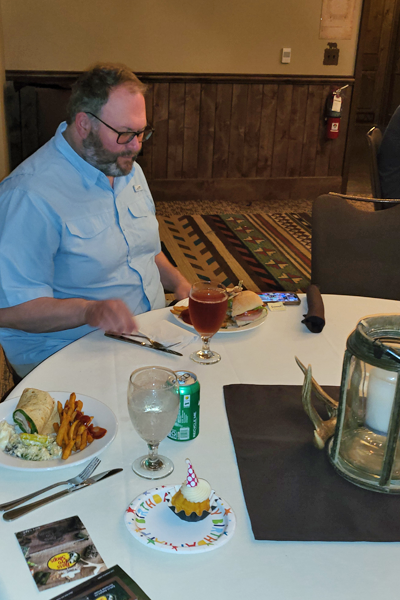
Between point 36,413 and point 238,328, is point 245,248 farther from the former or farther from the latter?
point 36,413

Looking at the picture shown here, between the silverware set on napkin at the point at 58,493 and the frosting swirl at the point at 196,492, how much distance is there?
0.15 metres

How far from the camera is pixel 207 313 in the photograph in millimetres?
1272

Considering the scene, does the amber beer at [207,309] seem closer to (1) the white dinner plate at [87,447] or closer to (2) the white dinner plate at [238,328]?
(2) the white dinner plate at [238,328]

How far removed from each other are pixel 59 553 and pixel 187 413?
31 cm

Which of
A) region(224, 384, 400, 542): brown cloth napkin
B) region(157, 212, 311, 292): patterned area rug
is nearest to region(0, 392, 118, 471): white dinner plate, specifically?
region(224, 384, 400, 542): brown cloth napkin

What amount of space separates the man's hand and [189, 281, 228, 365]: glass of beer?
Result: 0.17 m

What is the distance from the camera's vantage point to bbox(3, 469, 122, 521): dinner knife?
32.9 inches

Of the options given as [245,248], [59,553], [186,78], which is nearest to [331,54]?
[186,78]

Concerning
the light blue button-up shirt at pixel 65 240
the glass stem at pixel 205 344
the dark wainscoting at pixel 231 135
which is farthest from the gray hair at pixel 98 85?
the dark wainscoting at pixel 231 135

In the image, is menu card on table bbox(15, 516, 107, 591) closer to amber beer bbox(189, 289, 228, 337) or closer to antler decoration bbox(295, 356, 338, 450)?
antler decoration bbox(295, 356, 338, 450)

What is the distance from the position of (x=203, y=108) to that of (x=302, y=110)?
2.95ft

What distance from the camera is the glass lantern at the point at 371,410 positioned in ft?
2.87

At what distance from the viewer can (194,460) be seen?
3.20ft

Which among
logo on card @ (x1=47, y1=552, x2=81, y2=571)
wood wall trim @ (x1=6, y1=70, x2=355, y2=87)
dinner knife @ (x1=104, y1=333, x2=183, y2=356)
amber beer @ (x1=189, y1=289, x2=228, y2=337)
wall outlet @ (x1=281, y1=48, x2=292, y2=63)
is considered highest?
wall outlet @ (x1=281, y1=48, x2=292, y2=63)
